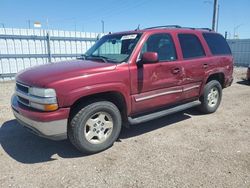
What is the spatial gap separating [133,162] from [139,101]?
44.3 inches

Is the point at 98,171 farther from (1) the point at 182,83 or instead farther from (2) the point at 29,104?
(1) the point at 182,83

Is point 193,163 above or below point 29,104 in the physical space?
below

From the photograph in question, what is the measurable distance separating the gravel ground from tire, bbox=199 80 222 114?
1.61 feet

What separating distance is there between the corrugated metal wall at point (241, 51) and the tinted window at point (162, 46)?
15.4 metres

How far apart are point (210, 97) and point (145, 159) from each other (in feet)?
9.95

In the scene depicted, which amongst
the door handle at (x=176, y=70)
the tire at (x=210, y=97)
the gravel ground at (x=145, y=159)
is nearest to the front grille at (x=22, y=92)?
the gravel ground at (x=145, y=159)

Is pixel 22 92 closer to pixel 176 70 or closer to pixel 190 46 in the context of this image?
pixel 176 70

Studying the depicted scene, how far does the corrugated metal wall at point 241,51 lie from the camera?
57.4ft

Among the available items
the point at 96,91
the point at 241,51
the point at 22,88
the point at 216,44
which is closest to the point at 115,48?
the point at 96,91

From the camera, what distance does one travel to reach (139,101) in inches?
164

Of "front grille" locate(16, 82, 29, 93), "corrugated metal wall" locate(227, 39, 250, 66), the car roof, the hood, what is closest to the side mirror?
the hood

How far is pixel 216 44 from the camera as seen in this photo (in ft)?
19.1

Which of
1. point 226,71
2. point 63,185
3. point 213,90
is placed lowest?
point 63,185

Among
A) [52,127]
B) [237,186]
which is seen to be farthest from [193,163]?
[52,127]
